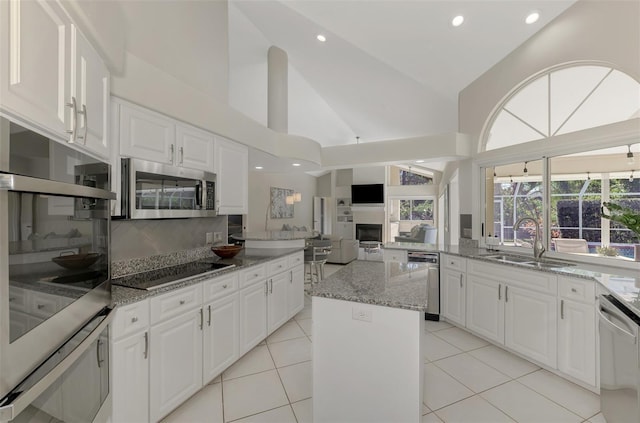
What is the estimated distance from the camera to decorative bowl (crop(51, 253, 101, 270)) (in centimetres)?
114

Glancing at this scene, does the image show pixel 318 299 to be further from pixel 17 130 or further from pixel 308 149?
pixel 308 149

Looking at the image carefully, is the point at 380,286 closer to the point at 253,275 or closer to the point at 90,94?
the point at 253,275

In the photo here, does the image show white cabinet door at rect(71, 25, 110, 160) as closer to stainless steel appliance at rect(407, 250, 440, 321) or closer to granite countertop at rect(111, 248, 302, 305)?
granite countertop at rect(111, 248, 302, 305)

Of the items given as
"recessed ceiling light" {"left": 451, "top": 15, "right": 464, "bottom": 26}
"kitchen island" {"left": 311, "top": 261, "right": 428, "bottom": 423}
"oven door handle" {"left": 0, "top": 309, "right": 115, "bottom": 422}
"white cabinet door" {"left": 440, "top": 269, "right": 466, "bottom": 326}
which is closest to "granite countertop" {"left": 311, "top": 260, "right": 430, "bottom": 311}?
"kitchen island" {"left": 311, "top": 261, "right": 428, "bottom": 423}

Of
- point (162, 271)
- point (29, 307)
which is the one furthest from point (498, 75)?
point (29, 307)

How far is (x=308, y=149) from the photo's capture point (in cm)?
416

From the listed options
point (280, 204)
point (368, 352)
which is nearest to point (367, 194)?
point (280, 204)

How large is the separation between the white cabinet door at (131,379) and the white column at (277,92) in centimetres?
323

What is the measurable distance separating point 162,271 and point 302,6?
10.8 ft

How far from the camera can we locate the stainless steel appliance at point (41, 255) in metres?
0.86

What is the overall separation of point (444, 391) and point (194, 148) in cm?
292

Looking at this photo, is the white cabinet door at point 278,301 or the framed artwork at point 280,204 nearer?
the white cabinet door at point 278,301

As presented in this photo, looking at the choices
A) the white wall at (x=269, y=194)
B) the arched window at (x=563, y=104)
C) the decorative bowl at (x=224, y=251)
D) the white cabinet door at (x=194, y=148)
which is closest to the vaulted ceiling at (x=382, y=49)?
the arched window at (x=563, y=104)

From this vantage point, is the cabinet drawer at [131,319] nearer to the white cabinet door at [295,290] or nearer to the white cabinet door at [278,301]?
the white cabinet door at [278,301]
